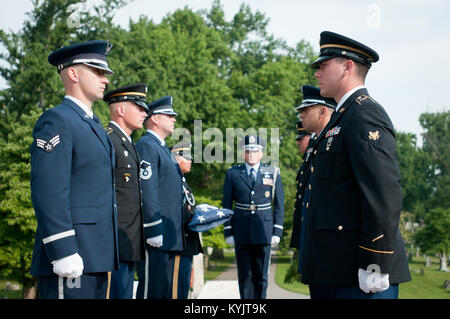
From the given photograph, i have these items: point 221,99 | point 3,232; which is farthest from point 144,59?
point 3,232

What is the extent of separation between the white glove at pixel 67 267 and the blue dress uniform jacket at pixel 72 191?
35 mm

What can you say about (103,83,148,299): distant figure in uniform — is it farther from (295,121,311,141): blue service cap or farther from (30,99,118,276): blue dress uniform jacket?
(295,121,311,141): blue service cap

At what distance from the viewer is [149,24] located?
1315 inches

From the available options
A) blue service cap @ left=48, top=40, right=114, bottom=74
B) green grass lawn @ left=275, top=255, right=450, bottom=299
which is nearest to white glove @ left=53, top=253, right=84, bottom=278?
blue service cap @ left=48, top=40, right=114, bottom=74

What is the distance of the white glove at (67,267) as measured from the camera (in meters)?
3.39

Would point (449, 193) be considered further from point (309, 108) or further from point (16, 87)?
point (309, 108)

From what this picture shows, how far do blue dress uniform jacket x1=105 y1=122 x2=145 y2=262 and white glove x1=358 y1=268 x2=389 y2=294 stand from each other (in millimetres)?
2632

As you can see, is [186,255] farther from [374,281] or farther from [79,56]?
[374,281]

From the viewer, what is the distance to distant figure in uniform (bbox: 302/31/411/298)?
322 cm

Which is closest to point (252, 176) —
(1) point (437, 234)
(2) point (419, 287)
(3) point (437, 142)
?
(2) point (419, 287)

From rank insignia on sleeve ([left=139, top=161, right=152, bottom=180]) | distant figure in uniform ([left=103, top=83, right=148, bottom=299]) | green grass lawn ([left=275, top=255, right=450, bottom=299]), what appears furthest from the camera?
green grass lawn ([left=275, top=255, right=450, bottom=299])

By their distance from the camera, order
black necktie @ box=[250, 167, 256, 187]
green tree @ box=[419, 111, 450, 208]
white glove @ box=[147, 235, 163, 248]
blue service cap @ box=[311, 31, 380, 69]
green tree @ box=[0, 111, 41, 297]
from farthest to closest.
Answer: green tree @ box=[419, 111, 450, 208] → green tree @ box=[0, 111, 41, 297] → black necktie @ box=[250, 167, 256, 187] → white glove @ box=[147, 235, 163, 248] → blue service cap @ box=[311, 31, 380, 69]

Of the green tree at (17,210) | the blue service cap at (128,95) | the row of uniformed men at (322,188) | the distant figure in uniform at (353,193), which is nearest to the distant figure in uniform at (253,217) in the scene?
the blue service cap at (128,95)

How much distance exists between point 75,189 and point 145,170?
2422 millimetres
